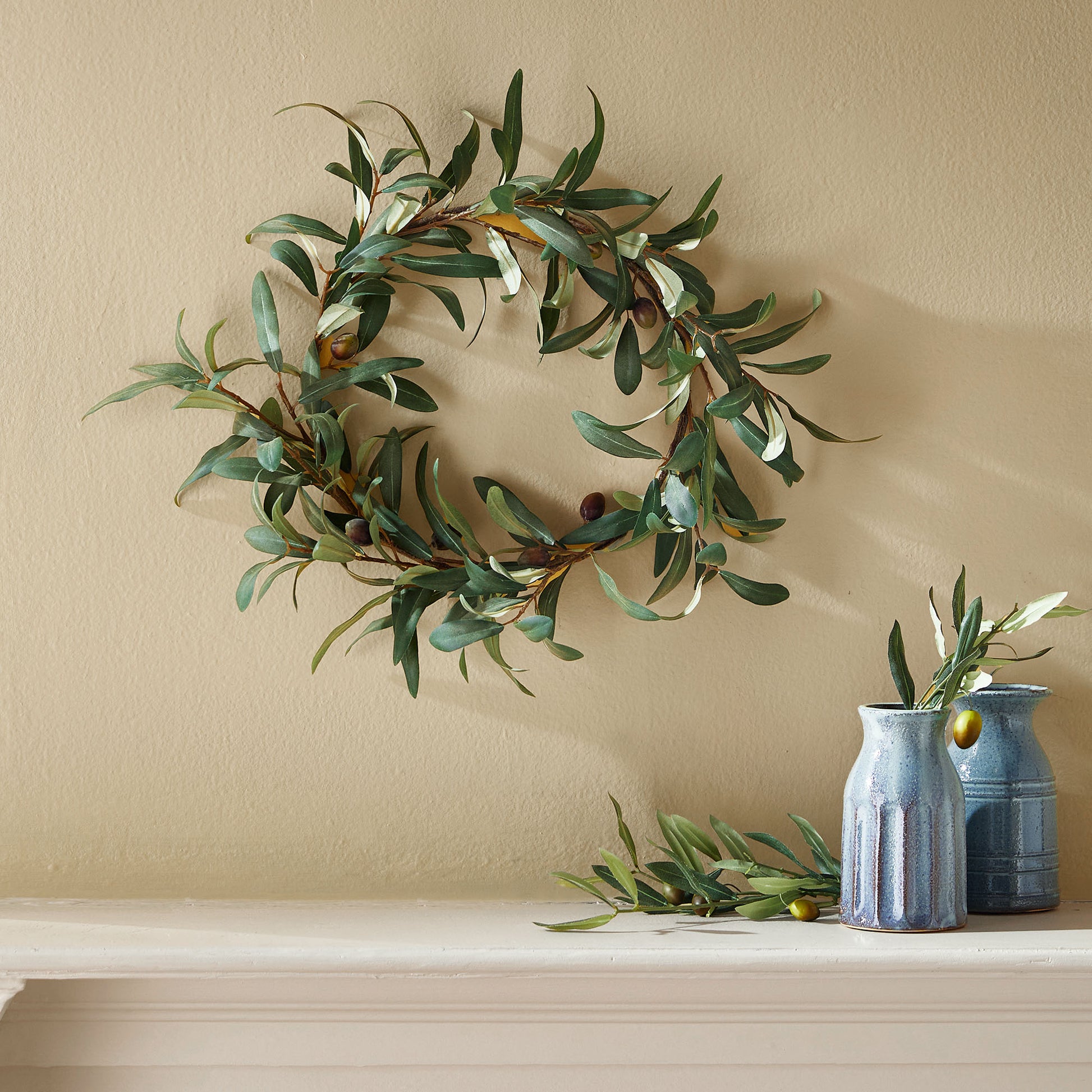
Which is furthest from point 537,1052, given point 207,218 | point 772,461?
point 207,218

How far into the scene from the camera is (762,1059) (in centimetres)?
84

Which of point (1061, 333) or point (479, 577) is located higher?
point (1061, 333)

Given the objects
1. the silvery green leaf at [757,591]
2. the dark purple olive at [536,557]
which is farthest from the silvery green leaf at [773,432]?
the dark purple olive at [536,557]

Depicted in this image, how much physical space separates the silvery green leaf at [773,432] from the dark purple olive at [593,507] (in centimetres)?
16

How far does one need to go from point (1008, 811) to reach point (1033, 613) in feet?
0.59

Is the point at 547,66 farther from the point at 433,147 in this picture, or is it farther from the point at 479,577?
the point at 479,577

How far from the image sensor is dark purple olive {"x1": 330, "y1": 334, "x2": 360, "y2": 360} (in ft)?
3.23

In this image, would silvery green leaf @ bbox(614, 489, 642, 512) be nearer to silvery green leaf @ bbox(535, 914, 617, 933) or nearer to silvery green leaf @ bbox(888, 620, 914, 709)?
silvery green leaf @ bbox(888, 620, 914, 709)

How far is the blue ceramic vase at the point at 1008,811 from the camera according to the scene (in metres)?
0.91

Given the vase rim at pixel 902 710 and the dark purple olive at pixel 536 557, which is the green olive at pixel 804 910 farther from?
the dark purple olive at pixel 536 557

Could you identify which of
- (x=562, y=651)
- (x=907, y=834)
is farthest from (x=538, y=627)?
(x=907, y=834)

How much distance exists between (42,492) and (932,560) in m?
0.90

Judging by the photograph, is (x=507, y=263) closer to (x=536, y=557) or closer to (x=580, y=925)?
(x=536, y=557)

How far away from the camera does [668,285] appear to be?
0.94 metres
